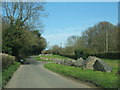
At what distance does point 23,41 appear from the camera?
182 feet

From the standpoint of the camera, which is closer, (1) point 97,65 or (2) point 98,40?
(1) point 97,65

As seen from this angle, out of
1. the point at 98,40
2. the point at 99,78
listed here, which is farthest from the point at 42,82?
the point at 98,40

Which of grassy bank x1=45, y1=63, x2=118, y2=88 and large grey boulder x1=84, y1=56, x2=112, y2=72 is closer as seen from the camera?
grassy bank x1=45, y1=63, x2=118, y2=88

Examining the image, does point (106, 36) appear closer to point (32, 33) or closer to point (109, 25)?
point (109, 25)

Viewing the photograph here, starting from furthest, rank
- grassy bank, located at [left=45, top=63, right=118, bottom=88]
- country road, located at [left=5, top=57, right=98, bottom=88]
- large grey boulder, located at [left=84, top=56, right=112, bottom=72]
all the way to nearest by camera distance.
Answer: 1. large grey boulder, located at [left=84, top=56, right=112, bottom=72]
2. country road, located at [left=5, top=57, right=98, bottom=88]
3. grassy bank, located at [left=45, top=63, right=118, bottom=88]

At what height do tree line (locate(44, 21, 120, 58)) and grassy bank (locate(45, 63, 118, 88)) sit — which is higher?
tree line (locate(44, 21, 120, 58))

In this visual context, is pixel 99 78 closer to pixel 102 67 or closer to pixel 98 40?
pixel 102 67

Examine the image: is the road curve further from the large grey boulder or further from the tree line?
the tree line

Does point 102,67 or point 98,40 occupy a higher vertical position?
point 98,40

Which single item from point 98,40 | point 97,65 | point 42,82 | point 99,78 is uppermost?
point 98,40

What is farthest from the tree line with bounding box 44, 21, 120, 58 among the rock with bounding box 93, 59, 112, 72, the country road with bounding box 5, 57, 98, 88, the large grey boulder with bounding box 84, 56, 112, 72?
the country road with bounding box 5, 57, 98, 88

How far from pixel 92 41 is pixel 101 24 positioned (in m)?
8.04

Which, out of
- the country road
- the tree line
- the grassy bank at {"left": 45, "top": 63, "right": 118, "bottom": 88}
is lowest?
the country road

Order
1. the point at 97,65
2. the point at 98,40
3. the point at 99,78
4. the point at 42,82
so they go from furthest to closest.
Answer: the point at 98,40 → the point at 97,65 → the point at 42,82 → the point at 99,78
